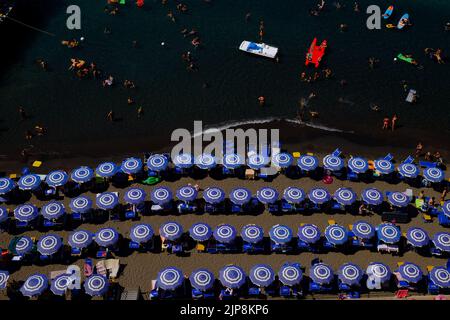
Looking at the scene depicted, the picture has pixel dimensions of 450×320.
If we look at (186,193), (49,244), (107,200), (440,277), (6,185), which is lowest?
(440,277)

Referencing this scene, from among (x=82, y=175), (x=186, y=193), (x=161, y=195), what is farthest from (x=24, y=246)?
(x=186, y=193)

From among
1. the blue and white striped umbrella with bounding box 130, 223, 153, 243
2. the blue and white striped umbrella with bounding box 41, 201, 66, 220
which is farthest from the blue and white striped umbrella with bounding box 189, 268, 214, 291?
the blue and white striped umbrella with bounding box 41, 201, 66, 220

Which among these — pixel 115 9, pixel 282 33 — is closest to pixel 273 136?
pixel 282 33

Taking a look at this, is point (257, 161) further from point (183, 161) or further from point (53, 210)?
point (53, 210)

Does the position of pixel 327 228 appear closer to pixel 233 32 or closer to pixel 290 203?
pixel 290 203

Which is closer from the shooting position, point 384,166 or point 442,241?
point 442,241

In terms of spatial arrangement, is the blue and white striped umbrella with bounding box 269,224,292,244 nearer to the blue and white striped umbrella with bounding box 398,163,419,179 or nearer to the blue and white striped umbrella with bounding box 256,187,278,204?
the blue and white striped umbrella with bounding box 256,187,278,204
